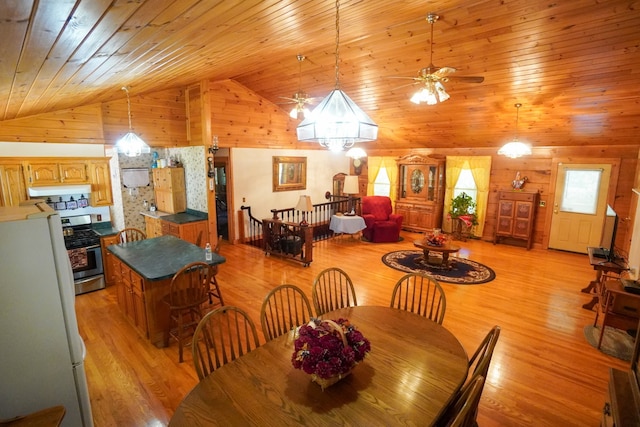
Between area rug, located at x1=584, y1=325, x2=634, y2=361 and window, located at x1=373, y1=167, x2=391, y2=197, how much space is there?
5813 mm

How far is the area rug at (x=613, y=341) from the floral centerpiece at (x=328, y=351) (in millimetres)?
3247

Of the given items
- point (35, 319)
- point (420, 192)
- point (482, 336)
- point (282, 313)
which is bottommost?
point (482, 336)

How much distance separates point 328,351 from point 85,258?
449 cm

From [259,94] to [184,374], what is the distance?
19.7ft

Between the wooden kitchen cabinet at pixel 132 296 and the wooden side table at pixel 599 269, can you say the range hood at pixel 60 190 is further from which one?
the wooden side table at pixel 599 269

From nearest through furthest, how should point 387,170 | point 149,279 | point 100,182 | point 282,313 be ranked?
1. point 282,313
2. point 149,279
3. point 100,182
4. point 387,170

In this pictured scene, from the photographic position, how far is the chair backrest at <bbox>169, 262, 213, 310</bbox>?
316 centimetres

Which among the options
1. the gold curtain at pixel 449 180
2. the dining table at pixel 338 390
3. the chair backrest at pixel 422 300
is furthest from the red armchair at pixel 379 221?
the dining table at pixel 338 390

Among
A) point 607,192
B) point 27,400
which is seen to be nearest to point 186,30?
point 27,400

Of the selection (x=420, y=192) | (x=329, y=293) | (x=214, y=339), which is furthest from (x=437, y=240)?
(x=214, y=339)

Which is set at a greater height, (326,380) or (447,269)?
(326,380)

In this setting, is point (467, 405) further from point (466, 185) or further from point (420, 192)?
point (466, 185)

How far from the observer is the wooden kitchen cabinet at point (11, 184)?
423 cm

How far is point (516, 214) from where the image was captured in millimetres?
6957
